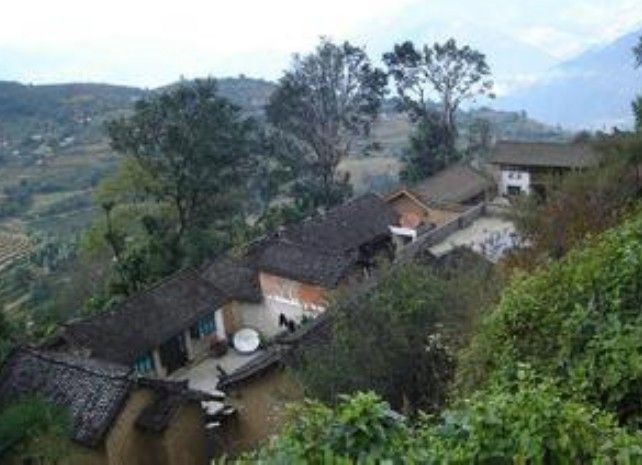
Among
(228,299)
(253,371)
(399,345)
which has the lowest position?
(228,299)

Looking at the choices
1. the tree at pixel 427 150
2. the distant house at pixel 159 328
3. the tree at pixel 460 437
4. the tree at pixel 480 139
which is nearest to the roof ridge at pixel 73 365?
the distant house at pixel 159 328

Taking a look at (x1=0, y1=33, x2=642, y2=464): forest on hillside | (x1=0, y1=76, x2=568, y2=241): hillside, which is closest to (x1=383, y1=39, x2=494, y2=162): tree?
(x1=0, y1=33, x2=642, y2=464): forest on hillside

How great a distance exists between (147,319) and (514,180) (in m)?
21.1

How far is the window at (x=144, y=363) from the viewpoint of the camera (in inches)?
1000

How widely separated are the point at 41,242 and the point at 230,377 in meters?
37.8

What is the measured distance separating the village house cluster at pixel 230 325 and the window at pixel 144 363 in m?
0.05

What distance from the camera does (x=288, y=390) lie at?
18.9 metres

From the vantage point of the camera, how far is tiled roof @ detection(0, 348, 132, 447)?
62.6 feet

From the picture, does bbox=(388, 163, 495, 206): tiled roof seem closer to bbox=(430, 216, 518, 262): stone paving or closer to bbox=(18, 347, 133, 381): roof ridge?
bbox=(430, 216, 518, 262): stone paving

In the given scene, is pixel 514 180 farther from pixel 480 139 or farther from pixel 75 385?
pixel 75 385

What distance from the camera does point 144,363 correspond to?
2588 cm

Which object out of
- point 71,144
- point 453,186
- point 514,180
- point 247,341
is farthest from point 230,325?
point 71,144

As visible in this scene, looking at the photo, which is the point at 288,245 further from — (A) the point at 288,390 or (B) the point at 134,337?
(A) the point at 288,390

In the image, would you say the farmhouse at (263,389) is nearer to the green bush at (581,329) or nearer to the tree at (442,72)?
the green bush at (581,329)
